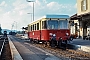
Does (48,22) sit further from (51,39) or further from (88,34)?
(88,34)

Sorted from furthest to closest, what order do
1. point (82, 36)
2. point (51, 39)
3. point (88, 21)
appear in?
point (82, 36) → point (88, 21) → point (51, 39)

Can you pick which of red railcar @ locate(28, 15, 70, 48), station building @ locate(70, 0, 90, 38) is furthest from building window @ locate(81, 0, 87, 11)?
red railcar @ locate(28, 15, 70, 48)

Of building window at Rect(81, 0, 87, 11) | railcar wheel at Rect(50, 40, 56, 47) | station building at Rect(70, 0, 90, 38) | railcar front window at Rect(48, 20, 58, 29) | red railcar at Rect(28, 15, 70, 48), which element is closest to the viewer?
red railcar at Rect(28, 15, 70, 48)

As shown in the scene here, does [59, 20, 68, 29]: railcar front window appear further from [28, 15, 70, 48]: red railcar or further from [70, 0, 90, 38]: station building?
[70, 0, 90, 38]: station building

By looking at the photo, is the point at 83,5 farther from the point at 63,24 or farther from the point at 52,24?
the point at 52,24

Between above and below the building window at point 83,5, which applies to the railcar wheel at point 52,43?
below

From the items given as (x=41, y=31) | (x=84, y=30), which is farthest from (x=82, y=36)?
(x=41, y=31)

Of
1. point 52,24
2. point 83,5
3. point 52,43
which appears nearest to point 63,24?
point 52,24

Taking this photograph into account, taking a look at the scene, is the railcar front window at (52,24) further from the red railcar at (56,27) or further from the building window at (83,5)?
the building window at (83,5)

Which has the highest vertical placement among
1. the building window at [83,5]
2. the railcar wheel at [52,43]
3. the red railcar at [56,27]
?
the building window at [83,5]

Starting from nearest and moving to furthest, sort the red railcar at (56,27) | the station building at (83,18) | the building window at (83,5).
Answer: the red railcar at (56,27), the station building at (83,18), the building window at (83,5)

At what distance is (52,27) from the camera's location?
26281 mm

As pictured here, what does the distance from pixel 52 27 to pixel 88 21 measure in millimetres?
17945

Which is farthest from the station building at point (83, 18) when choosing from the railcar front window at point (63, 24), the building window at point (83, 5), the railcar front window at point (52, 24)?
the railcar front window at point (52, 24)
